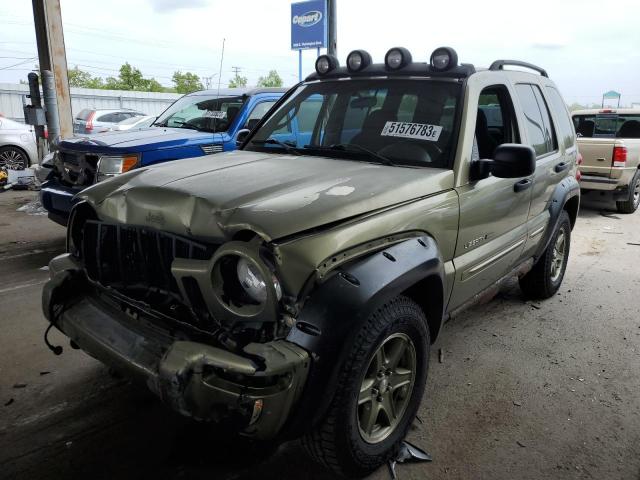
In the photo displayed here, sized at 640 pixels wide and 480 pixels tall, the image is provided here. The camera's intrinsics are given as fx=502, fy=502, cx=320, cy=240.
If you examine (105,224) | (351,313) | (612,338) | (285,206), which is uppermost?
(285,206)

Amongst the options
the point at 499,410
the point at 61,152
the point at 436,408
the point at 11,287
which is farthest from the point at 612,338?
the point at 61,152

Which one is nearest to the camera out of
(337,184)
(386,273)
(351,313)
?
(351,313)

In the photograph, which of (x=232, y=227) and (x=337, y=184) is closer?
(x=232, y=227)

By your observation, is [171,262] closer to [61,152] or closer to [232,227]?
[232,227]

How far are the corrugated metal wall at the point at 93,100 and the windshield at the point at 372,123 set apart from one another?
20.4 meters

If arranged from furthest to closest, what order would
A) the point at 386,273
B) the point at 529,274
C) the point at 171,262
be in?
1. the point at 529,274
2. the point at 171,262
3. the point at 386,273

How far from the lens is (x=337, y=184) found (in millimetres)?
2336

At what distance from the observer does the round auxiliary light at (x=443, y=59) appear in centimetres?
291

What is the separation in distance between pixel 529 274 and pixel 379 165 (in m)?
2.27

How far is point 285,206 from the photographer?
202cm

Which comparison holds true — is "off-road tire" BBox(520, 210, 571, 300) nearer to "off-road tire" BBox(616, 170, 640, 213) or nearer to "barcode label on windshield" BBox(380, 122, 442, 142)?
"barcode label on windshield" BBox(380, 122, 442, 142)

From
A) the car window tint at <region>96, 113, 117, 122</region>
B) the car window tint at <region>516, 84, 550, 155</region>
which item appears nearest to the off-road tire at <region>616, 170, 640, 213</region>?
the car window tint at <region>516, 84, 550, 155</region>

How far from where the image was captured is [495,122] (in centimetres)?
333

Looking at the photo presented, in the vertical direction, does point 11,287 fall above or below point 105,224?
below
